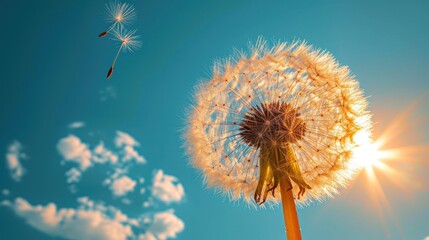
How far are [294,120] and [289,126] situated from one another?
0.14 metres

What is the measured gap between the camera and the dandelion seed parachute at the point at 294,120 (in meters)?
6.95

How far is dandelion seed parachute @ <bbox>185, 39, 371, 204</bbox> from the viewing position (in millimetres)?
6945

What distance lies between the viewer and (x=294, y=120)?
6.93 m

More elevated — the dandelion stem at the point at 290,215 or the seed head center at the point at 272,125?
the seed head center at the point at 272,125

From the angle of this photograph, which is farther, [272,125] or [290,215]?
[272,125]

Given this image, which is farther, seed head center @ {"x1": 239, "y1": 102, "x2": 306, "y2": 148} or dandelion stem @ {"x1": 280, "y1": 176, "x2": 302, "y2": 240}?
seed head center @ {"x1": 239, "y1": 102, "x2": 306, "y2": 148}

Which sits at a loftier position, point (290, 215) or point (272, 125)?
point (272, 125)

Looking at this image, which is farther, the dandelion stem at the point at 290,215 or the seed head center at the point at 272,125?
the seed head center at the point at 272,125

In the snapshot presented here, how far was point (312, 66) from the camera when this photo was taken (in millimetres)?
7152

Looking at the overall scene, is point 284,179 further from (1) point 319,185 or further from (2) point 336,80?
(2) point 336,80

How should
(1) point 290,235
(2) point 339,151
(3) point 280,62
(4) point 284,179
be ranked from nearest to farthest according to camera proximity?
(1) point 290,235
(4) point 284,179
(2) point 339,151
(3) point 280,62

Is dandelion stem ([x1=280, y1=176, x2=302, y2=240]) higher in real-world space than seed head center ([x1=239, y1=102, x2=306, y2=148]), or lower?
lower

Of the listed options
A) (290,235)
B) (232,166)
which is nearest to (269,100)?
(232,166)

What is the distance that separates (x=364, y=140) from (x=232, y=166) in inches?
101
